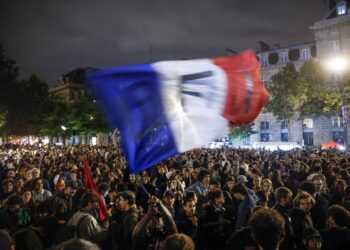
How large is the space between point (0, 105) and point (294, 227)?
136 feet

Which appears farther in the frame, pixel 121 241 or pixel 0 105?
pixel 0 105

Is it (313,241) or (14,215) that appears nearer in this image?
(313,241)

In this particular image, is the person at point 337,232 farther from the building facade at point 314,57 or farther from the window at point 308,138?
the window at point 308,138

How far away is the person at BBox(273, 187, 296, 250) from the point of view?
511 centimetres

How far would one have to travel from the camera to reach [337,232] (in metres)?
4.90

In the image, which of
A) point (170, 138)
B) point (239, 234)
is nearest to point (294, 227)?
point (239, 234)

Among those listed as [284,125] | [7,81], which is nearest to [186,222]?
[7,81]

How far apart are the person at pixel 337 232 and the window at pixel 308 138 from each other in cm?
5598

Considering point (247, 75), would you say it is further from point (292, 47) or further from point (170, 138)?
point (292, 47)

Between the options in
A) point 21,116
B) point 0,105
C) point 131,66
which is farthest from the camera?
point 21,116

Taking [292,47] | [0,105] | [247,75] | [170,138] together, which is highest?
[292,47]

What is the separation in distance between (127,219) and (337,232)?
2982 mm

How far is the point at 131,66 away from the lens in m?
5.32

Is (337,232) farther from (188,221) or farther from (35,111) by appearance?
(35,111)
